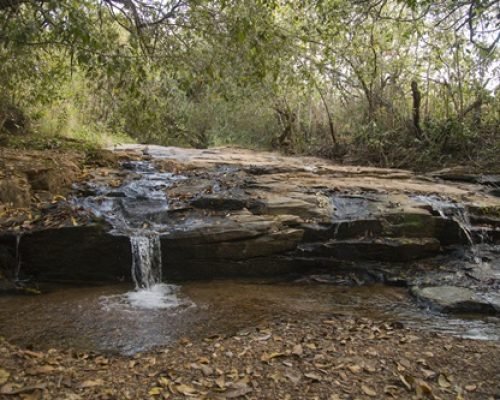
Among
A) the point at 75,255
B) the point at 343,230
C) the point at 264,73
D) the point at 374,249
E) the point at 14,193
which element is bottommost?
the point at 374,249

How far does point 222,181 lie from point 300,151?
8.66 m

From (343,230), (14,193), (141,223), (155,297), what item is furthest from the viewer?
(343,230)

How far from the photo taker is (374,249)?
7.07 meters

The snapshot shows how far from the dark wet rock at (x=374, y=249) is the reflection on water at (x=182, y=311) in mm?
606

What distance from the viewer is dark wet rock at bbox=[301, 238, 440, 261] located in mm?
6953

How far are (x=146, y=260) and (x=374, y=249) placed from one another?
344 centimetres

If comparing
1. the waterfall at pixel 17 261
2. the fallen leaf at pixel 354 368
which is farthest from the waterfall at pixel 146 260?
the fallen leaf at pixel 354 368

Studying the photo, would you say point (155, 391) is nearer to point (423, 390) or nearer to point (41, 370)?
point (41, 370)

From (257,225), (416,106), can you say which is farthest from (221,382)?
(416,106)

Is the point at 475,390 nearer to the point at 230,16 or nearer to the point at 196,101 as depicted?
the point at 230,16

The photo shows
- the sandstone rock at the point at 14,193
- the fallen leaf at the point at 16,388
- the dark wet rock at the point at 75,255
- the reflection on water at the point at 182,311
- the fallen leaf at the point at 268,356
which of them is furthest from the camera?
the sandstone rock at the point at 14,193

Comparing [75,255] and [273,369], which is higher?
[75,255]

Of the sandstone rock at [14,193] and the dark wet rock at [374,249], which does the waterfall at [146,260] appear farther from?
the dark wet rock at [374,249]

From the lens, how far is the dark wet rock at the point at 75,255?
6125 mm
